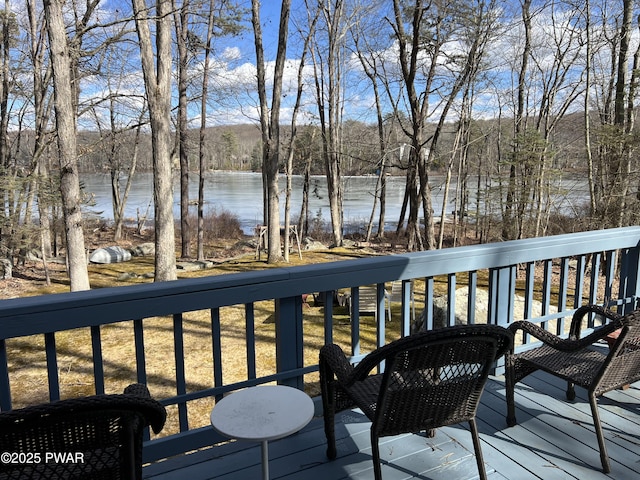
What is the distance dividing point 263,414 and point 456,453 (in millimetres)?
1059

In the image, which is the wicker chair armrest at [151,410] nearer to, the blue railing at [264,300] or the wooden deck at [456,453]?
the blue railing at [264,300]

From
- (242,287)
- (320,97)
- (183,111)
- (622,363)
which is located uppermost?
(320,97)

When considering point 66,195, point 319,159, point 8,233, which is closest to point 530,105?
point 319,159

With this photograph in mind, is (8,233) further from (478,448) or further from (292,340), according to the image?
(478,448)

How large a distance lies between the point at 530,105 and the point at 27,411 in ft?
69.4

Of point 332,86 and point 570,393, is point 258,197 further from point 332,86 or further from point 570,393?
point 570,393

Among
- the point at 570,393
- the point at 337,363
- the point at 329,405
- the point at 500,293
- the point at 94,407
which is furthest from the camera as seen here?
the point at 500,293

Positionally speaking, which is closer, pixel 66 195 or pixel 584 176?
pixel 66 195

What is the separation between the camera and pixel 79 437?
3.45 ft

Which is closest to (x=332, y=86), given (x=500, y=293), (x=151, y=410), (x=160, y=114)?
(x=160, y=114)

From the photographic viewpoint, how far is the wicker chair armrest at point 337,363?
1622 mm

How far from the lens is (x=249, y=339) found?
75.6 inches

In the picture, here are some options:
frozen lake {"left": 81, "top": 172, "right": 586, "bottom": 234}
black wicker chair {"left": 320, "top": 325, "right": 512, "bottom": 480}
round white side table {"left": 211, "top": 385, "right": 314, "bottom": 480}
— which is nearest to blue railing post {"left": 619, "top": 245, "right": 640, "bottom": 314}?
black wicker chair {"left": 320, "top": 325, "right": 512, "bottom": 480}

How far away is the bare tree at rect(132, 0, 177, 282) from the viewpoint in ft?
30.2
